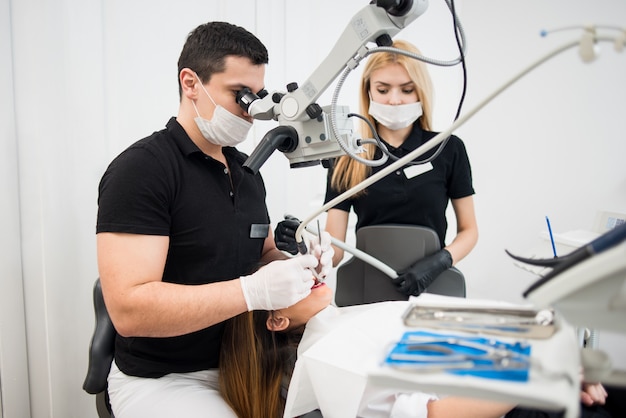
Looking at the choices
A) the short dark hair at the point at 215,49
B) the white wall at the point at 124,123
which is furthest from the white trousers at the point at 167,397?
the short dark hair at the point at 215,49

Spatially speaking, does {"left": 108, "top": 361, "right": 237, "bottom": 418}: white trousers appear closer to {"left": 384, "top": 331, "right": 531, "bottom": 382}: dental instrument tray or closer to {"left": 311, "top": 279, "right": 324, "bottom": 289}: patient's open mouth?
{"left": 311, "top": 279, "right": 324, "bottom": 289}: patient's open mouth

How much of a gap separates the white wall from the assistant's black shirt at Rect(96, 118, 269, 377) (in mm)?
593

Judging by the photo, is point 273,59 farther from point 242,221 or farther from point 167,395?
point 167,395

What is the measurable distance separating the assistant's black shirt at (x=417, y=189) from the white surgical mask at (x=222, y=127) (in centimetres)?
61

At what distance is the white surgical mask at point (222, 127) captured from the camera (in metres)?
1.24

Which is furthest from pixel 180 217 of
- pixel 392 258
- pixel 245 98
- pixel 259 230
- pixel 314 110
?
pixel 392 258

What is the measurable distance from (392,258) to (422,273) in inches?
6.2

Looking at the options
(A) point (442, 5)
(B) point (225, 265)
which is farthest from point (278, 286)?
(A) point (442, 5)

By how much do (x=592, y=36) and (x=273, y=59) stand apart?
1.86 metres

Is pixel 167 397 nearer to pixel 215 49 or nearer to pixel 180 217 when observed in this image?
pixel 180 217

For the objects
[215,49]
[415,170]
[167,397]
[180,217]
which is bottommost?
[167,397]

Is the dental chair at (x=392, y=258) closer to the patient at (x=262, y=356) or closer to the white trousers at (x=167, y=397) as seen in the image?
the patient at (x=262, y=356)

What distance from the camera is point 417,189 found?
1757 mm

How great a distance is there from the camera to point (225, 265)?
129 centimetres
